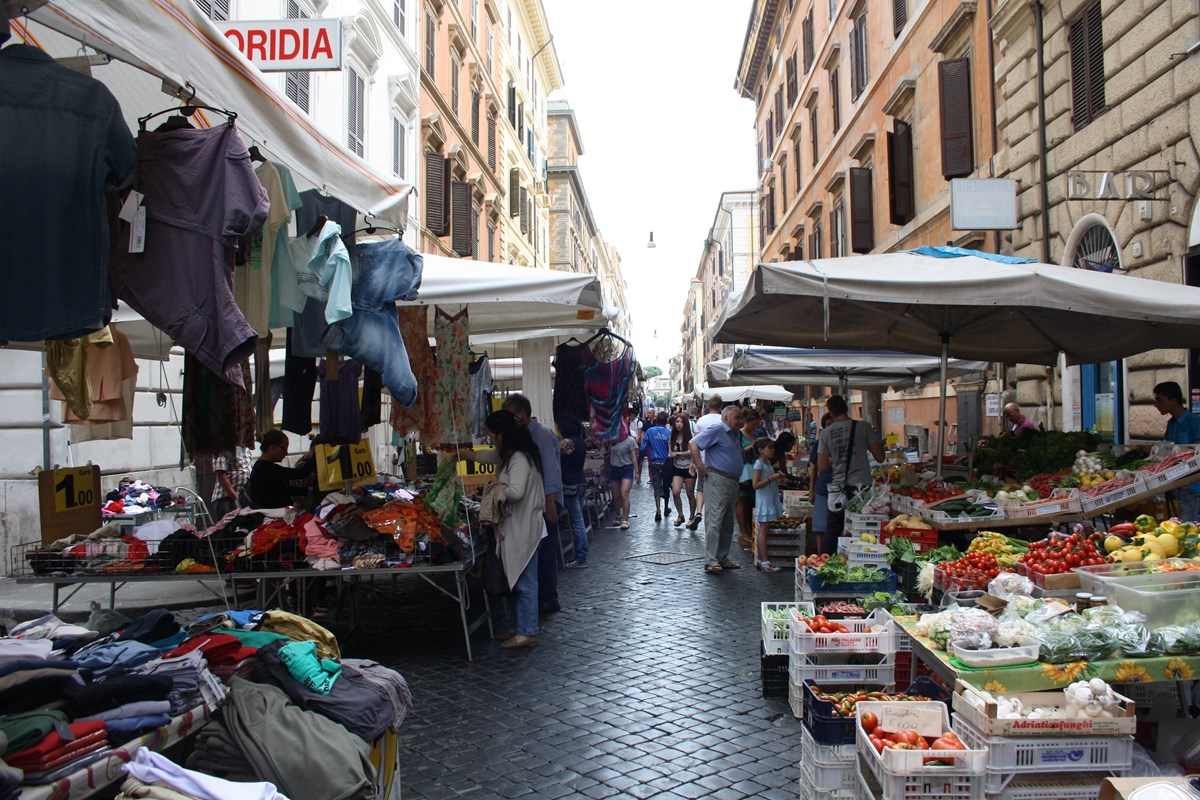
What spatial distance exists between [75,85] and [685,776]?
3.94m

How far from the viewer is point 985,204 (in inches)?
448

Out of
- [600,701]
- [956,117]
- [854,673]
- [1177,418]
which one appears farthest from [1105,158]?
[600,701]

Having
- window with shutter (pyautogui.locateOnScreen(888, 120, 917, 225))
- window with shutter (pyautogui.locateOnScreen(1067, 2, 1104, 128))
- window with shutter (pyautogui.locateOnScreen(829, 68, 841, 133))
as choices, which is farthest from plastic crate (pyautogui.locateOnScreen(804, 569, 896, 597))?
window with shutter (pyautogui.locateOnScreen(829, 68, 841, 133))

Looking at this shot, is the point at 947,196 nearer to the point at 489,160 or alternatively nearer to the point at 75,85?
the point at 75,85

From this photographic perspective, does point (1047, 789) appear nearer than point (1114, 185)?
Yes

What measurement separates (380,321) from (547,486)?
125 inches

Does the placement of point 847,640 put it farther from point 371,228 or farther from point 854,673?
point 371,228

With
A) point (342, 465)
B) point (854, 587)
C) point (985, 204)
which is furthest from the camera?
point (985, 204)

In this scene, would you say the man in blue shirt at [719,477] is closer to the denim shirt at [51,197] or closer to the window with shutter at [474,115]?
the denim shirt at [51,197]

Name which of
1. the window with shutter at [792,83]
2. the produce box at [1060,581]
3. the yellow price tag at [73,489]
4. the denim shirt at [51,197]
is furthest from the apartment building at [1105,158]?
the window with shutter at [792,83]

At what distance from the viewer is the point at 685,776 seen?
4387 mm

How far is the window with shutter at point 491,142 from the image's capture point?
32.3 meters

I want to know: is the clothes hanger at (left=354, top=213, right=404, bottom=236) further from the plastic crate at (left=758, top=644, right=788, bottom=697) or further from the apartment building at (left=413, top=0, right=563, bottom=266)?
the apartment building at (left=413, top=0, right=563, bottom=266)

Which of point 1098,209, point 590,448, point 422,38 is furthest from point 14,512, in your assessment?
point 422,38
